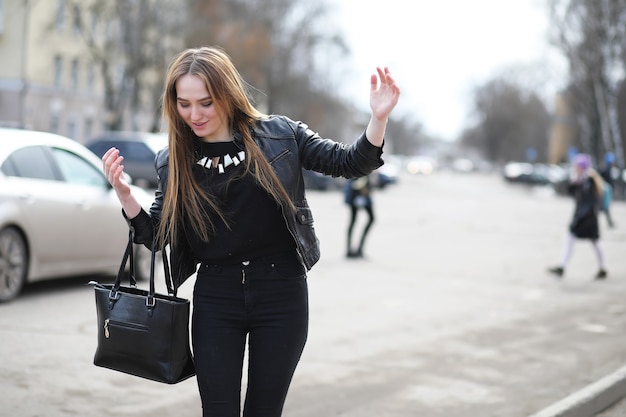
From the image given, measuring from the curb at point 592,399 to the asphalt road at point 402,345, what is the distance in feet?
0.81

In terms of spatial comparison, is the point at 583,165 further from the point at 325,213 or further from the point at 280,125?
the point at 325,213

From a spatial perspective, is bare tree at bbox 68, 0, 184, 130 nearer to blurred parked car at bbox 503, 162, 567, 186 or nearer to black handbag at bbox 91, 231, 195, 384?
blurred parked car at bbox 503, 162, 567, 186

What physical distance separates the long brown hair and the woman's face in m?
0.02

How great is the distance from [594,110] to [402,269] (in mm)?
41192

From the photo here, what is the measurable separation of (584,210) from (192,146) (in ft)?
37.0

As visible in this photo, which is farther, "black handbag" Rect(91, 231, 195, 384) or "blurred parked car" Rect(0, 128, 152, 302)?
"blurred parked car" Rect(0, 128, 152, 302)

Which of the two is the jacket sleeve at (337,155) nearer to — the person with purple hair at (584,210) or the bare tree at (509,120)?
the person with purple hair at (584,210)

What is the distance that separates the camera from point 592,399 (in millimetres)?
5961

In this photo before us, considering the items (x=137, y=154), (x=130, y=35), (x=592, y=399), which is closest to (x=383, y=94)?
(x=592, y=399)

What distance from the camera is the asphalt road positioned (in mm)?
5965

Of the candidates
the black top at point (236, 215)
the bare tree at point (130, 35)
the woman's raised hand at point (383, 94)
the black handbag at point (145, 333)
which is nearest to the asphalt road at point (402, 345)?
the black handbag at point (145, 333)

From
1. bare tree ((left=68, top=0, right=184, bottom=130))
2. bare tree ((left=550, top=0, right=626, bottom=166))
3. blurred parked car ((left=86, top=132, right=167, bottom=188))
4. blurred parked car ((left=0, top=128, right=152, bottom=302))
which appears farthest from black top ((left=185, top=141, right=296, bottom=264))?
bare tree ((left=550, top=0, right=626, bottom=166))

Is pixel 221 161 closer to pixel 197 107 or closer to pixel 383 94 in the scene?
pixel 197 107

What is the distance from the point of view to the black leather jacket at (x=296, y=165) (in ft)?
10.7
